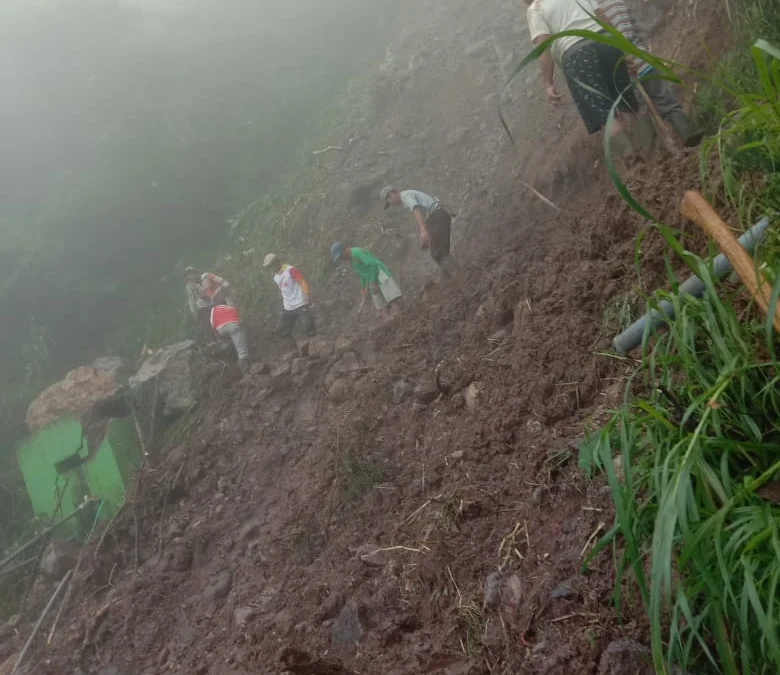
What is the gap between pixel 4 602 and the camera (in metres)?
7.07

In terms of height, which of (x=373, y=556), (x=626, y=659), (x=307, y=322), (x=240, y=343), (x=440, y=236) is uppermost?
(x=440, y=236)

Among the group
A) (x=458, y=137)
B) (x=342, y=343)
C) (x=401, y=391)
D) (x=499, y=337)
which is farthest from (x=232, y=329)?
(x=499, y=337)

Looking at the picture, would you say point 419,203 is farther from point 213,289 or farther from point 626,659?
point 626,659

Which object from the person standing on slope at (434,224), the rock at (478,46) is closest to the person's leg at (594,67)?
the person standing on slope at (434,224)

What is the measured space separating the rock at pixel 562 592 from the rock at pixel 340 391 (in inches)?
151

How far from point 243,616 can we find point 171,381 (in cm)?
491

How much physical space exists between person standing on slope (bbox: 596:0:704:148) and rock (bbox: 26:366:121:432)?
24.5 ft

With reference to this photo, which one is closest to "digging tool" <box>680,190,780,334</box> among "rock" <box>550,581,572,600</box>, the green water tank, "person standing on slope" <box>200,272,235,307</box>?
"rock" <box>550,581,572,600</box>

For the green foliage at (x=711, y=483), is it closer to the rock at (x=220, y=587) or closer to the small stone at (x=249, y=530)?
the rock at (x=220, y=587)

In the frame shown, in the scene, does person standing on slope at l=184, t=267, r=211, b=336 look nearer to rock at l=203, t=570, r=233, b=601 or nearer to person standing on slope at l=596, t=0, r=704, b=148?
rock at l=203, t=570, r=233, b=601

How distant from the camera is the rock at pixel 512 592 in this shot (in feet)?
7.32

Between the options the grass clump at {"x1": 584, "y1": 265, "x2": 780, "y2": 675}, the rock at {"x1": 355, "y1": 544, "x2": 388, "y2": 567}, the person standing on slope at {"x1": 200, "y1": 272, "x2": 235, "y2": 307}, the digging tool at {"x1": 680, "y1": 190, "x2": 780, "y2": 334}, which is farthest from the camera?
the person standing on slope at {"x1": 200, "y1": 272, "x2": 235, "y2": 307}

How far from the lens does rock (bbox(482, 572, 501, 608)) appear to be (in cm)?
233

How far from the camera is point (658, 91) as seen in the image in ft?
12.8
